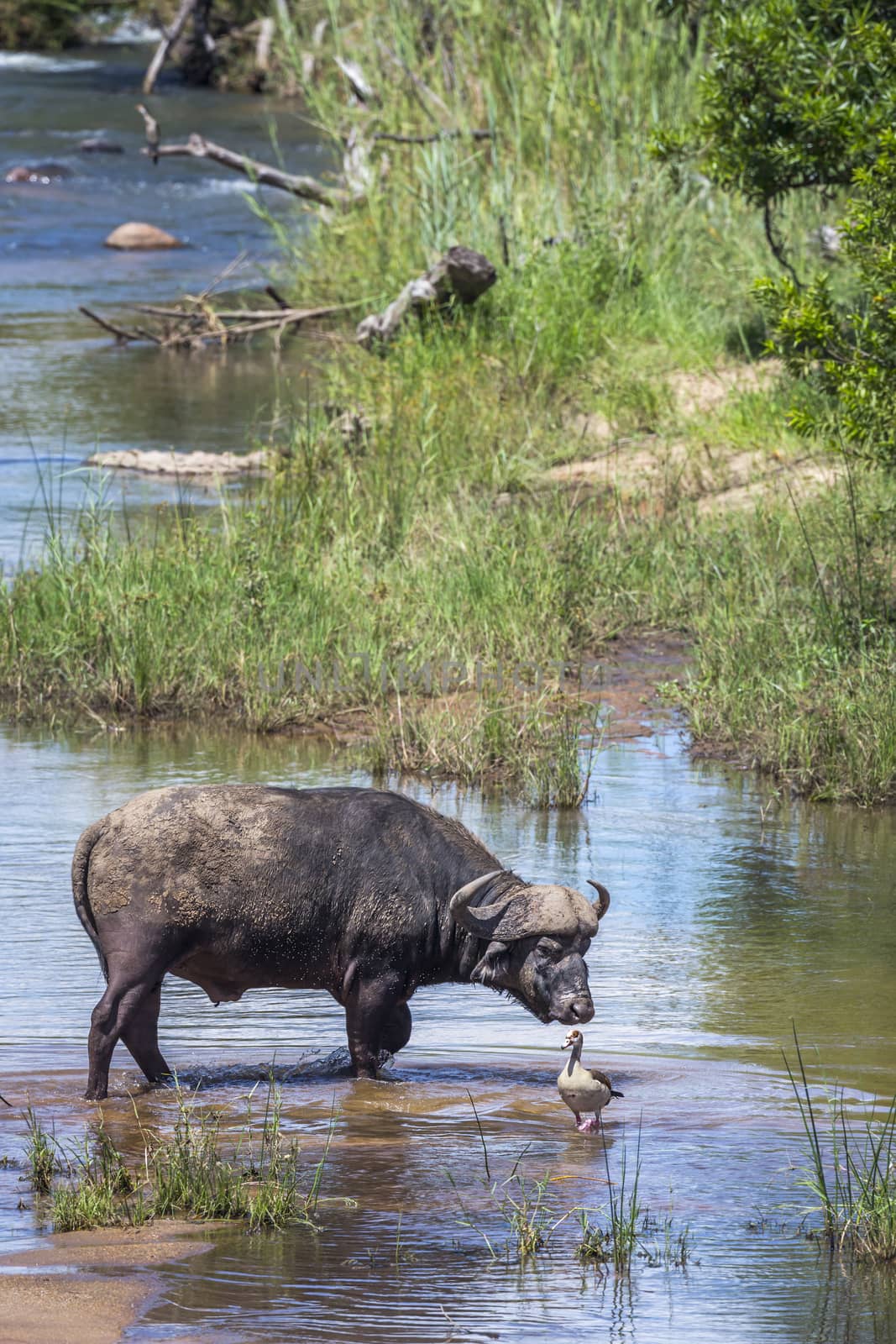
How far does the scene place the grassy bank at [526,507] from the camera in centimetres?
1014

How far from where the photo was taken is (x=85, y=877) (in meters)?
6.18

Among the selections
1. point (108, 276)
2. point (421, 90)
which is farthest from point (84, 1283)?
point (108, 276)

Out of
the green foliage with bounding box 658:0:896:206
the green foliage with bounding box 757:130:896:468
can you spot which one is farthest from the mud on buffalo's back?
the green foliage with bounding box 658:0:896:206

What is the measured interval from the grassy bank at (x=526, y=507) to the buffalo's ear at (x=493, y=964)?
289 centimetres

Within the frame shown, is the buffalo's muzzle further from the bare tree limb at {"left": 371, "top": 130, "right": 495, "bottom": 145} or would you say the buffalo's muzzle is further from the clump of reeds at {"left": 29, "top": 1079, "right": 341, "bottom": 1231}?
the bare tree limb at {"left": 371, "top": 130, "right": 495, "bottom": 145}

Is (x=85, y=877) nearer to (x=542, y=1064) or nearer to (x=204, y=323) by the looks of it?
(x=542, y=1064)

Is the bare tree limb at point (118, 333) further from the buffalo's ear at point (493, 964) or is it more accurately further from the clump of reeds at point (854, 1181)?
the clump of reeds at point (854, 1181)

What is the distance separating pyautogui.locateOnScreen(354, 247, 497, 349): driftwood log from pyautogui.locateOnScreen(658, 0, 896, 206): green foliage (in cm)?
330

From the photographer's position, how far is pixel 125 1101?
6051mm

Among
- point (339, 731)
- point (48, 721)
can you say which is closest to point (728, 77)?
Answer: point (339, 731)

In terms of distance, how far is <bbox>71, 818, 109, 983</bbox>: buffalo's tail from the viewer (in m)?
6.14

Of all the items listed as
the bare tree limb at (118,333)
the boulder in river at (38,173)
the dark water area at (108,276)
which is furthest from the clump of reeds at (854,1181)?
the boulder in river at (38,173)

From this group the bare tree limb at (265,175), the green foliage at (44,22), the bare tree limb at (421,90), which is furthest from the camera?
the green foliage at (44,22)

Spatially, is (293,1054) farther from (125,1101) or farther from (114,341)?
(114,341)
